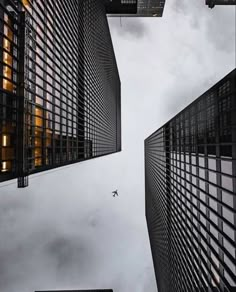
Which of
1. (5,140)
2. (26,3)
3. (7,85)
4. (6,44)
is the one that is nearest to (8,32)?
(6,44)

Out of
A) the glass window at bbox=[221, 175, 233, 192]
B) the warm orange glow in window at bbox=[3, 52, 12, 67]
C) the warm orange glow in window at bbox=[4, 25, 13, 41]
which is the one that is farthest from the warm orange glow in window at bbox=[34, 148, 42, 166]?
the glass window at bbox=[221, 175, 233, 192]

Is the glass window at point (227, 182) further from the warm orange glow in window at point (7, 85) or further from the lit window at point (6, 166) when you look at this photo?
the warm orange glow in window at point (7, 85)

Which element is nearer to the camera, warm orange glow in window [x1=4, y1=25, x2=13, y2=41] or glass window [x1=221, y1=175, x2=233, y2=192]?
glass window [x1=221, y1=175, x2=233, y2=192]

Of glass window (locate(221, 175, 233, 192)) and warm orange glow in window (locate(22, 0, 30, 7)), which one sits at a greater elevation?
warm orange glow in window (locate(22, 0, 30, 7))

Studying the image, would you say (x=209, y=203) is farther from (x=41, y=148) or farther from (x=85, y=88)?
(x=85, y=88)

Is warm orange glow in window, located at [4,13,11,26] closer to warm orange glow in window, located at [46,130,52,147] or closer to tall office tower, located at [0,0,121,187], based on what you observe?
tall office tower, located at [0,0,121,187]

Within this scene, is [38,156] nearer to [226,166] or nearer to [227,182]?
[226,166]

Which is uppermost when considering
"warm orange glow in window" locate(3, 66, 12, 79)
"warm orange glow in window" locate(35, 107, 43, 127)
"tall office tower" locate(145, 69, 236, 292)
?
"warm orange glow in window" locate(3, 66, 12, 79)

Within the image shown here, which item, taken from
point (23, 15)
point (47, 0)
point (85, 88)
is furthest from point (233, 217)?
point (85, 88)
